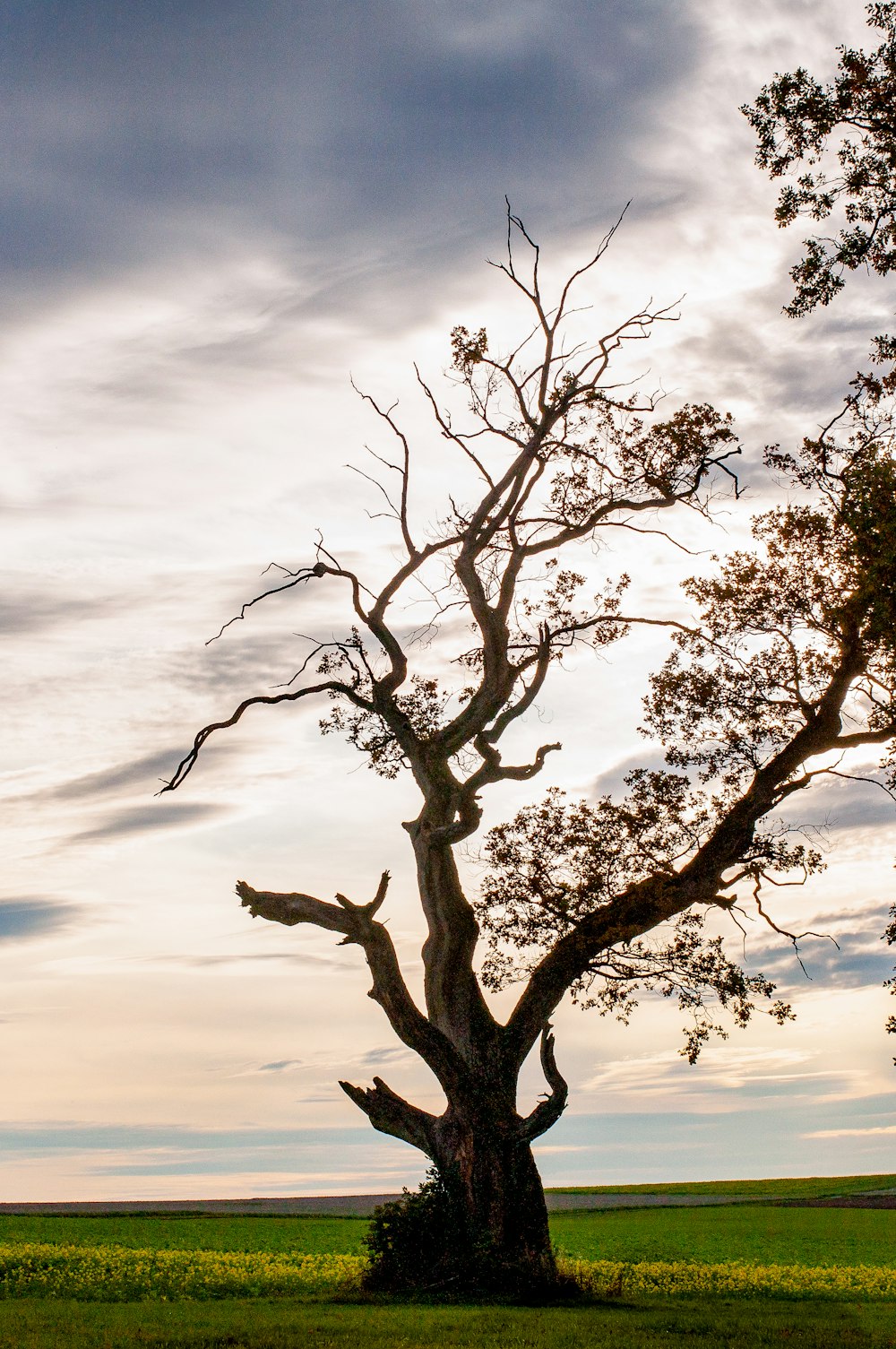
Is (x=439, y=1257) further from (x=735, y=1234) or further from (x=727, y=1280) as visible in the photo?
(x=735, y=1234)

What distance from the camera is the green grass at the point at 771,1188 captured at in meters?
71.8

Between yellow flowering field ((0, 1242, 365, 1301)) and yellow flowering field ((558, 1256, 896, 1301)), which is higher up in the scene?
yellow flowering field ((0, 1242, 365, 1301))

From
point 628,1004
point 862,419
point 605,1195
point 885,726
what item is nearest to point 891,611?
point 862,419

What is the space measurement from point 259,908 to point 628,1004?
329 inches

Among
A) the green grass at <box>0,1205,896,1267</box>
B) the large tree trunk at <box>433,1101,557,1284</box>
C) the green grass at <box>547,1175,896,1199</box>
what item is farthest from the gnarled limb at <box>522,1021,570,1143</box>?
the green grass at <box>547,1175,896,1199</box>

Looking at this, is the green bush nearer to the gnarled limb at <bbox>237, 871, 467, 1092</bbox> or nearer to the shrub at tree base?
the shrub at tree base

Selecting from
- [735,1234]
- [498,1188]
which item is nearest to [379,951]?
[498,1188]

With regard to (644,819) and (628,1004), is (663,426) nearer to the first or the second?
(644,819)

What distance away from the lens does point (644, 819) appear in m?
25.2

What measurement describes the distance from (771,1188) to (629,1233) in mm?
42140

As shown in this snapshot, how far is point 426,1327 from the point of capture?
17641 millimetres

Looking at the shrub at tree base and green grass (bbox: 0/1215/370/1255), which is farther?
green grass (bbox: 0/1215/370/1255)

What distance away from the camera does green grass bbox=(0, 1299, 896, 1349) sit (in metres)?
16.3

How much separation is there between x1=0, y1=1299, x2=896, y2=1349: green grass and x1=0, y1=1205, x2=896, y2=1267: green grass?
A: 37.4 feet
